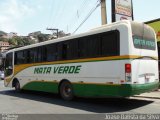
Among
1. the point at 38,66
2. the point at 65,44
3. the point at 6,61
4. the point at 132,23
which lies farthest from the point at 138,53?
the point at 6,61

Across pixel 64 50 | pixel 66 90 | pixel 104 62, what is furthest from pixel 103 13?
pixel 104 62

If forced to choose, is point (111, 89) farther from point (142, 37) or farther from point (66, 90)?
point (66, 90)

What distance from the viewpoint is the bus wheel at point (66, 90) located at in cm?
→ 1458

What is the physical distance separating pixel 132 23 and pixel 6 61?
12.8 meters

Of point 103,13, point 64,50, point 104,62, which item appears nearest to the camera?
point 104,62

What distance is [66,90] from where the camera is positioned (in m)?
15.0

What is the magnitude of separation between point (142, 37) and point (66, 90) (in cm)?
483

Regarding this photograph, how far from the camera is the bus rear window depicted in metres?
11.8

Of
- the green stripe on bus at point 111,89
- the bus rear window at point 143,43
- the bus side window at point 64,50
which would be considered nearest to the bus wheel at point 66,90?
the green stripe on bus at point 111,89

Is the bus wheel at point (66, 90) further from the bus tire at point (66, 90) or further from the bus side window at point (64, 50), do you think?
the bus side window at point (64, 50)

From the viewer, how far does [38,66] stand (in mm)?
17391

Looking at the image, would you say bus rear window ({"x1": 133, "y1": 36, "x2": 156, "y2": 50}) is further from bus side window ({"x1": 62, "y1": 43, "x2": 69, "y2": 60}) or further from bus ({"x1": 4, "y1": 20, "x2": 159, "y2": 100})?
bus side window ({"x1": 62, "y1": 43, "x2": 69, "y2": 60})

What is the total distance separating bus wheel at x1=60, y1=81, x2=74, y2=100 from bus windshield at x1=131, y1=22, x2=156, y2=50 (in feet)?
13.6

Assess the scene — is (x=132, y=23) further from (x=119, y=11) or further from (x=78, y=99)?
(x=119, y=11)
